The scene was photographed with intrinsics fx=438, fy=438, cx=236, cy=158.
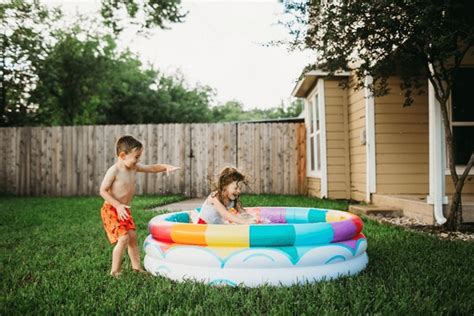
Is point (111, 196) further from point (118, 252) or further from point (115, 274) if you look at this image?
point (115, 274)

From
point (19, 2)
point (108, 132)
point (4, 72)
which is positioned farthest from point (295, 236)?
point (4, 72)

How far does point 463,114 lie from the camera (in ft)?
23.1

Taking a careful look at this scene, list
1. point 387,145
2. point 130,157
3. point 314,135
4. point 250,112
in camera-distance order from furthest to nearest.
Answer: point 250,112 < point 314,135 < point 387,145 < point 130,157

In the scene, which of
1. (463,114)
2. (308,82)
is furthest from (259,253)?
(308,82)

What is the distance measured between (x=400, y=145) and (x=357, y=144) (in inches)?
42.9

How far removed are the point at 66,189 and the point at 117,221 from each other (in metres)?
8.90

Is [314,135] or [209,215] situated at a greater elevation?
[314,135]

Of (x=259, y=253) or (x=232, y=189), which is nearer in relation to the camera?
(x=259, y=253)

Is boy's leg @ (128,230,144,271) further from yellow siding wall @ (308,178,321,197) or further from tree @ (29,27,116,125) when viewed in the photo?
tree @ (29,27,116,125)

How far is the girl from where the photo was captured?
12.3 ft

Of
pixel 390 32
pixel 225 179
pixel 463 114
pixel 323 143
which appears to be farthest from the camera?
pixel 323 143

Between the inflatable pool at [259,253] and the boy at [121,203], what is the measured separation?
335 millimetres

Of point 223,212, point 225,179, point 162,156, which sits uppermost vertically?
point 162,156

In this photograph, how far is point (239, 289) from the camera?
114 inches
